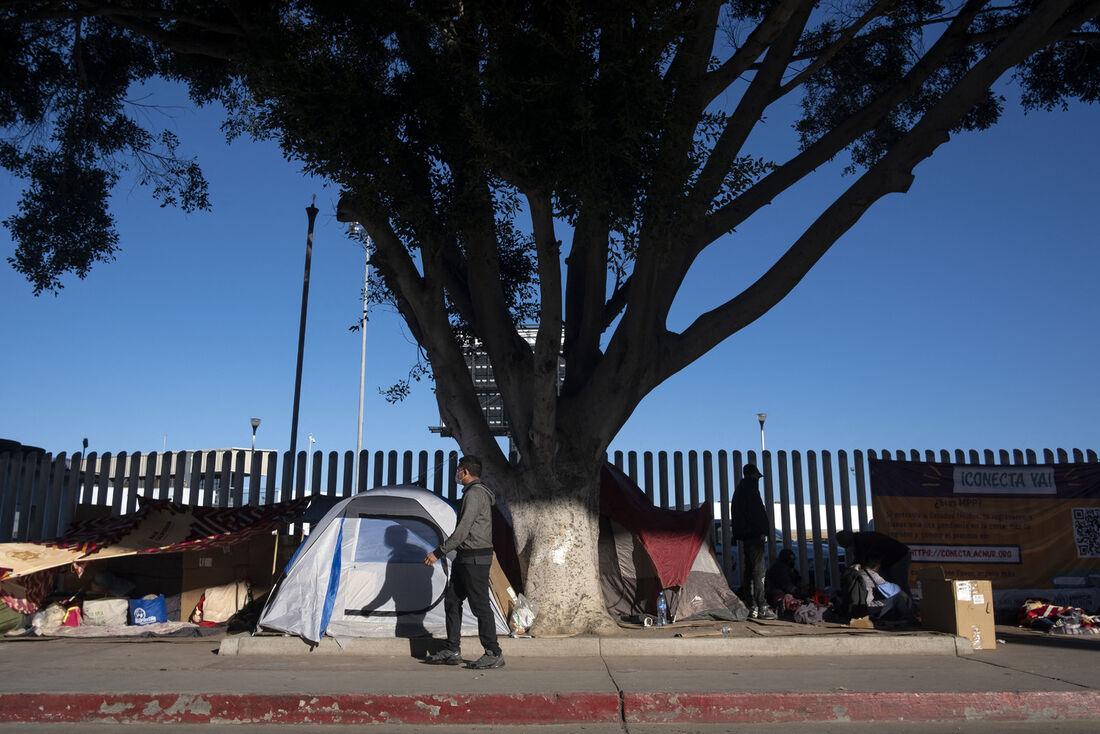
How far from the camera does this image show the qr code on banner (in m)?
12.0

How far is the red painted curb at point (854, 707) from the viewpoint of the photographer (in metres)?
5.80

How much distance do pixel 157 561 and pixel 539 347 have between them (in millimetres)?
5895

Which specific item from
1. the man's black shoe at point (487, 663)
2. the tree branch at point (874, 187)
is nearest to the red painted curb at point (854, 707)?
the man's black shoe at point (487, 663)

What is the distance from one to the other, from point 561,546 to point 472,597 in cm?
196

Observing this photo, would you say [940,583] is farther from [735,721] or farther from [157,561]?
[157,561]

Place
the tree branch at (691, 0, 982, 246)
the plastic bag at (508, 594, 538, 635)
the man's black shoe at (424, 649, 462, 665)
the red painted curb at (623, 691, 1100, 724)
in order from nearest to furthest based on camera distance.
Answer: the red painted curb at (623, 691, 1100, 724) → the man's black shoe at (424, 649, 462, 665) → the plastic bag at (508, 594, 538, 635) → the tree branch at (691, 0, 982, 246)

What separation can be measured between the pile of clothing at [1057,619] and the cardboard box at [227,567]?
959 cm

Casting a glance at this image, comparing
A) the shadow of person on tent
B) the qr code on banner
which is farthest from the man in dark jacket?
the qr code on banner

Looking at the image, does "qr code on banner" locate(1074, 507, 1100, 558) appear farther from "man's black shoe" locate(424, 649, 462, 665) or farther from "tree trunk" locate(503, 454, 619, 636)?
"man's black shoe" locate(424, 649, 462, 665)

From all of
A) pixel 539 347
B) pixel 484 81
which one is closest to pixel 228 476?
pixel 539 347

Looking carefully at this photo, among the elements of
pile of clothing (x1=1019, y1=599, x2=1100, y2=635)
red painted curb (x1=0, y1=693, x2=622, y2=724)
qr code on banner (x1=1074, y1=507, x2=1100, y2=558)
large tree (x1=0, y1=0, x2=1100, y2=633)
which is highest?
large tree (x1=0, y1=0, x2=1100, y2=633)

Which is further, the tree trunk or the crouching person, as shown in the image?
the crouching person

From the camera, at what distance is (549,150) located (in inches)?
303

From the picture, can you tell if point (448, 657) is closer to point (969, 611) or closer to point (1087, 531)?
point (969, 611)
